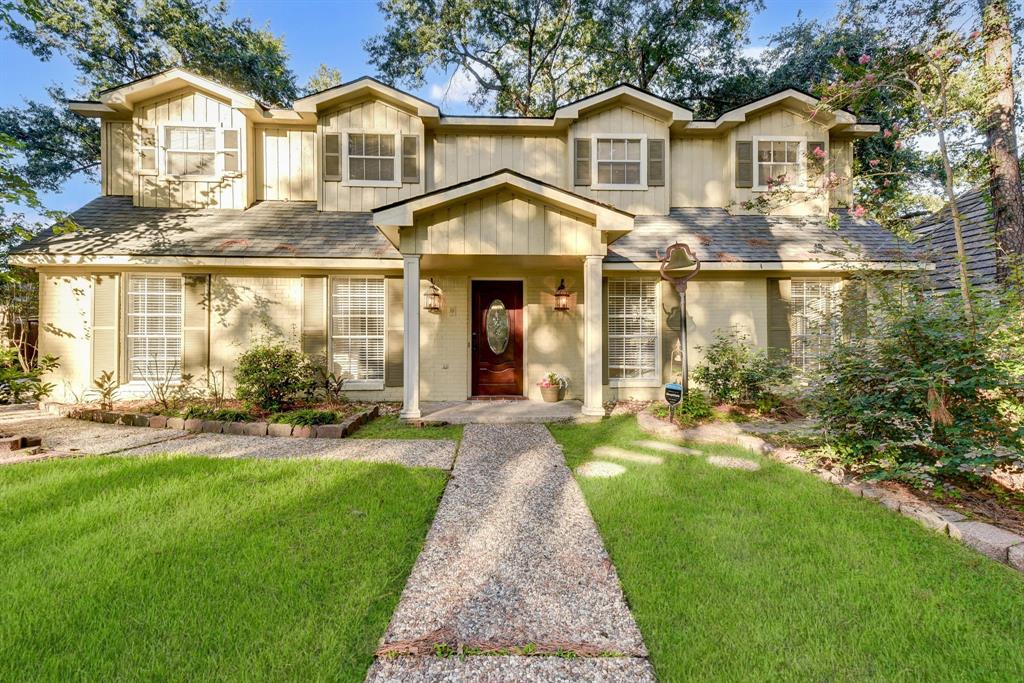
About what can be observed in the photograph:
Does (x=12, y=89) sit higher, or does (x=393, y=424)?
(x=12, y=89)

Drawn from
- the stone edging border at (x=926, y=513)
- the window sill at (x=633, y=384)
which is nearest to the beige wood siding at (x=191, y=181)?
the window sill at (x=633, y=384)

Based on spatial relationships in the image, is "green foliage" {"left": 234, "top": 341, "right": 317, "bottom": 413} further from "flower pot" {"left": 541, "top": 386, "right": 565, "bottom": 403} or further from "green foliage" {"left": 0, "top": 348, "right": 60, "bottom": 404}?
"flower pot" {"left": 541, "top": 386, "right": 565, "bottom": 403}

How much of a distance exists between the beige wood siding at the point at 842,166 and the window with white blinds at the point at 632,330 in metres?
4.74

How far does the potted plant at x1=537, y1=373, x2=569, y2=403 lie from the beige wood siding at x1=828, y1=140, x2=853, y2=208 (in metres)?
6.89

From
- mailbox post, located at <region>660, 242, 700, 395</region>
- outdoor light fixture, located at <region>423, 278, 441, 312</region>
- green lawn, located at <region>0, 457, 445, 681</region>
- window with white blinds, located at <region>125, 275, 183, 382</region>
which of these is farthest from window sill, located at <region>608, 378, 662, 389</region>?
window with white blinds, located at <region>125, 275, 183, 382</region>

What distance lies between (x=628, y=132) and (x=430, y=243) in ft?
17.3

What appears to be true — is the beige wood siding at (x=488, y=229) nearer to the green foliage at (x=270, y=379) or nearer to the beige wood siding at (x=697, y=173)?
the green foliage at (x=270, y=379)

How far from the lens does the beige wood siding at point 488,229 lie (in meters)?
6.02

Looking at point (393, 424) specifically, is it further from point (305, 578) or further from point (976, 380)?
point (976, 380)

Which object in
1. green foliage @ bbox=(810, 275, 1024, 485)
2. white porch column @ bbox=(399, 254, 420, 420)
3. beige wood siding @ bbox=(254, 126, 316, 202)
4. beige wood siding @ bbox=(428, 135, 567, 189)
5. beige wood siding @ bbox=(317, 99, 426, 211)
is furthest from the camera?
beige wood siding @ bbox=(428, 135, 567, 189)

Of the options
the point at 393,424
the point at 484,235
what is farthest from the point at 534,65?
the point at 393,424

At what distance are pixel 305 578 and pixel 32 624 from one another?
1095 mm

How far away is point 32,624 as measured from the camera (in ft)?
6.47

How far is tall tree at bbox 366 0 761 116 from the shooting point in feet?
43.2
